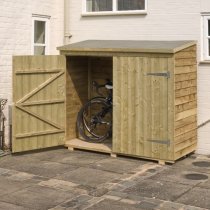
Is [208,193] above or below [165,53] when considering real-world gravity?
below

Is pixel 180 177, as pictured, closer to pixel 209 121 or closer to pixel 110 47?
pixel 209 121

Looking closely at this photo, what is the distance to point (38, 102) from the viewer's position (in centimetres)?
1007

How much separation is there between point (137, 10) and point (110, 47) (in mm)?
1603

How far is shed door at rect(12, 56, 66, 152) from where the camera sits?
977 cm

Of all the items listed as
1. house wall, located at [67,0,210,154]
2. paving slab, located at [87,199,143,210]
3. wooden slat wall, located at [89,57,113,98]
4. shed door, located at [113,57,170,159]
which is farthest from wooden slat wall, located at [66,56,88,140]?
paving slab, located at [87,199,143,210]

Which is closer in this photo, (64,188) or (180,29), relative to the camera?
(64,188)

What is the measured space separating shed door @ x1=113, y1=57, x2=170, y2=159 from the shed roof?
20 cm

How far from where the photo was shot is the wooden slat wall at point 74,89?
10.9m

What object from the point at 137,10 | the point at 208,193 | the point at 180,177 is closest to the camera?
the point at 208,193

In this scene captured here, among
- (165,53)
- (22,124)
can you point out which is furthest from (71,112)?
(165,53)

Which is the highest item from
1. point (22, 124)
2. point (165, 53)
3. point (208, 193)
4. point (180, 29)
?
point (180, 29)

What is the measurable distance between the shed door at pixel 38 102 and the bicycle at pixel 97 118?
25.2 inches

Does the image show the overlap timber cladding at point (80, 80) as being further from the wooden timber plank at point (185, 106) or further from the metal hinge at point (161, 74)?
the wooden timber plank at point (185, 106)

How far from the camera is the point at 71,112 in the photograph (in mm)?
11039
